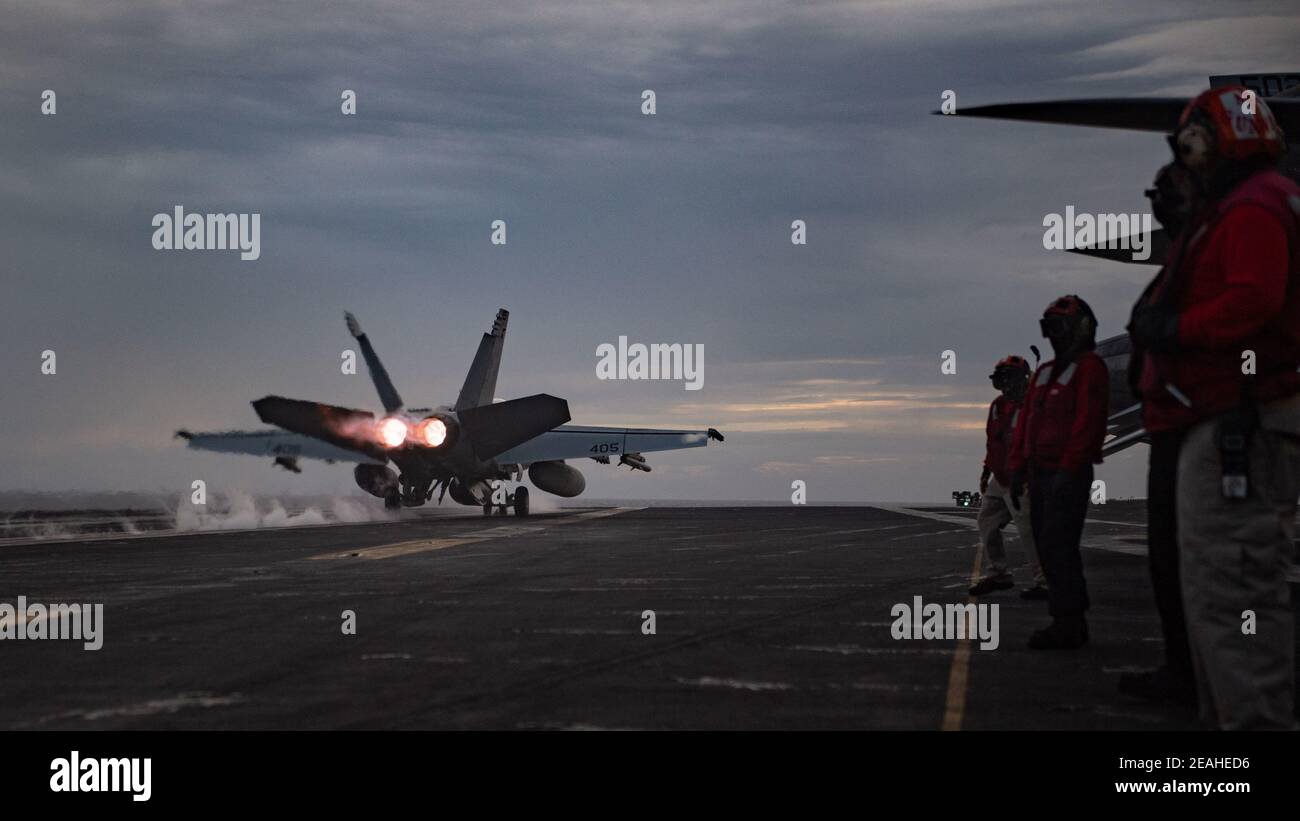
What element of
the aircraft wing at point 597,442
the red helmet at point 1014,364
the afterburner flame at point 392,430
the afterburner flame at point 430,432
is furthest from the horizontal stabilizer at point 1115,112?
the aircraft wing at point 597,442

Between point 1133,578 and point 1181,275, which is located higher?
point 1181,275

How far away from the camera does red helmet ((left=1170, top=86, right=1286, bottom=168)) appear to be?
221 inches

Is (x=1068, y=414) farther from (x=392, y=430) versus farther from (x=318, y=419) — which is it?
(x=318, y=419)

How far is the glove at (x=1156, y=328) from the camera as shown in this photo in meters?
5.57

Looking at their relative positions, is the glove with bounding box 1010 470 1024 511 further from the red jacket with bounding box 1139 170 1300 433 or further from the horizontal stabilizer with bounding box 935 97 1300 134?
the red jacket with bounding box 1139 170 1300 433

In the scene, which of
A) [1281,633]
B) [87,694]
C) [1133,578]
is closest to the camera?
[1281,633]

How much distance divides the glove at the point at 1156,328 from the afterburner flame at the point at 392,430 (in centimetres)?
3336

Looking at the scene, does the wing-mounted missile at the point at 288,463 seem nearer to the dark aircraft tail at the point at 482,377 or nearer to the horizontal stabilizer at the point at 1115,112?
the dark aircraft tail at the point at 482,377

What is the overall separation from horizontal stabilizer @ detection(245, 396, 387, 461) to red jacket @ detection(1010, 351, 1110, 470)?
31.3 meters
